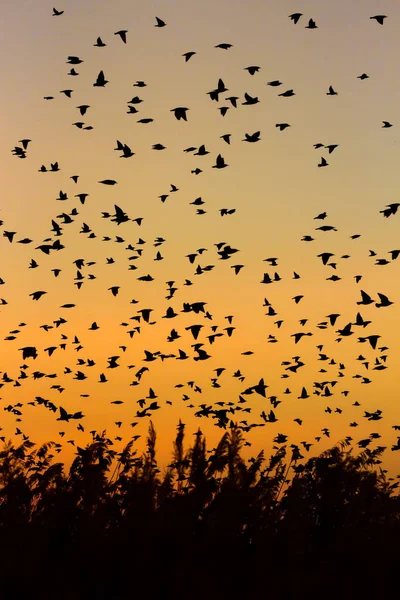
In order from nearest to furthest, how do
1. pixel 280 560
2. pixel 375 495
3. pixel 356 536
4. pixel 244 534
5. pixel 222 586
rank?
pixel 222 586, pixel 280 560, pixel 244 534, pixel 356 536, pixel 375 495

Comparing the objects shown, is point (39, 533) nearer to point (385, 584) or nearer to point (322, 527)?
point (385, 584)

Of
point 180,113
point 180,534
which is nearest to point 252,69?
point 180,113

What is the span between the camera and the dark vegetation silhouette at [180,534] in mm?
26734

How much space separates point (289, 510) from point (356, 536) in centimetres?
235

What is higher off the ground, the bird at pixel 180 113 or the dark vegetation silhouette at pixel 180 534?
the bird at pixel 180 113

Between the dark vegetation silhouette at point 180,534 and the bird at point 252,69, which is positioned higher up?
the bird at point 252,69

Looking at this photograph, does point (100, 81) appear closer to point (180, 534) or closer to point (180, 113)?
point (180, 113)

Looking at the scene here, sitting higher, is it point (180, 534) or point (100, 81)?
point (100, 81)

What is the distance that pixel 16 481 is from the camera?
33562mm

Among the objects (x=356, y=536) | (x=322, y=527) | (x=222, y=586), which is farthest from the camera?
(x=322, y=527)

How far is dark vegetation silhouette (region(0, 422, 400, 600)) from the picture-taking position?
26.7 m

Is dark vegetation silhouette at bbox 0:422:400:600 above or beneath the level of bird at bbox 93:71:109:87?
beneath

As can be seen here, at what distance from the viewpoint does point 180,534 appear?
95.0 feet

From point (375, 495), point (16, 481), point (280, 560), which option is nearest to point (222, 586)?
point (280, 560)
